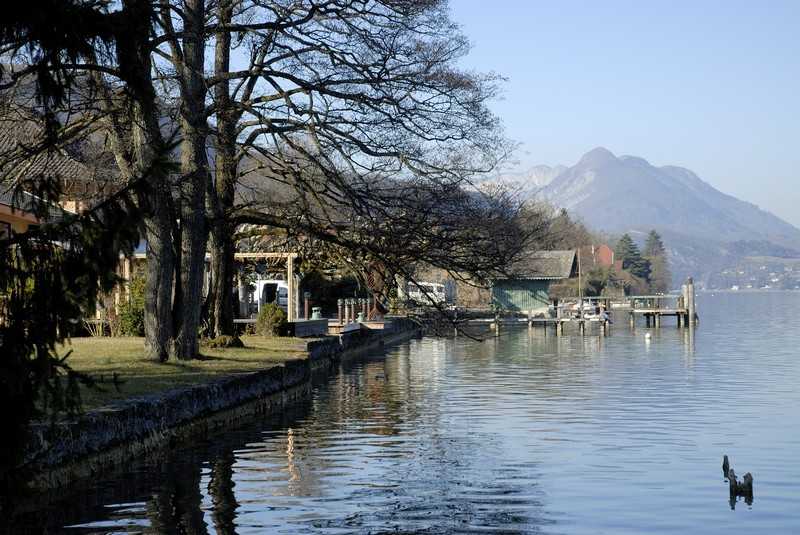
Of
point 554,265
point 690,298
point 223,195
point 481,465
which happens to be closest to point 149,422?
point 481,465

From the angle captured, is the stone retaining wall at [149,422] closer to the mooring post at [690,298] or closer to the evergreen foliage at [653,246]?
the mooring post at [690,298]

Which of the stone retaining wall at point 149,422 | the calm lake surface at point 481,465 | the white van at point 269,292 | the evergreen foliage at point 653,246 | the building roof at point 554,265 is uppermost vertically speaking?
the evergreen foliage at point 653,246

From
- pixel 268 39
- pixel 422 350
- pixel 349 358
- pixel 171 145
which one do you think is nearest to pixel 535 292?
pixel 422 350

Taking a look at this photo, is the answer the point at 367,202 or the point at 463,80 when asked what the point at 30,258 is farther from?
the point at 463,80

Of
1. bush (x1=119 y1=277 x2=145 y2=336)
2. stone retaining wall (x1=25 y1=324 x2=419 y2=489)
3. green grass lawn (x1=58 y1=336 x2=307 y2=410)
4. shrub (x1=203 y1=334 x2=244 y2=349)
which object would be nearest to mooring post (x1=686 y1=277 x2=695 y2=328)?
green grass lawn (x1=58 y1=336 x2=307 y2=410)

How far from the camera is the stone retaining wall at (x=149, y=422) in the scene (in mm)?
14484

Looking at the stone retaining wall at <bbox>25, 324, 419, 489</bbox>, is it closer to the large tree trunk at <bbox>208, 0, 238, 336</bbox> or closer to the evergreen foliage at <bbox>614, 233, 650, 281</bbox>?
the large tree trunk at <bbox>208, 0, 238, 336</bbox>

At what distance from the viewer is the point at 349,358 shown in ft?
142

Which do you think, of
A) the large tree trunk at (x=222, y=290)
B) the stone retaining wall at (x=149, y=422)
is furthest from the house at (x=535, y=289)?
the stone retaining wall at (x=149, y=422)

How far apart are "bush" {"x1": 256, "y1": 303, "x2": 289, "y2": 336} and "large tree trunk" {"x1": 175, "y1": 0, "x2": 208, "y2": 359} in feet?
32.9

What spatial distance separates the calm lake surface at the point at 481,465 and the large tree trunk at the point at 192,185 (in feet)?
10.1

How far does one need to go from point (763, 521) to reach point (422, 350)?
3738 centimetres

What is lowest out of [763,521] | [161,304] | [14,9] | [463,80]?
[763,521]

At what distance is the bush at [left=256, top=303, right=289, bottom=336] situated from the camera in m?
37.2
